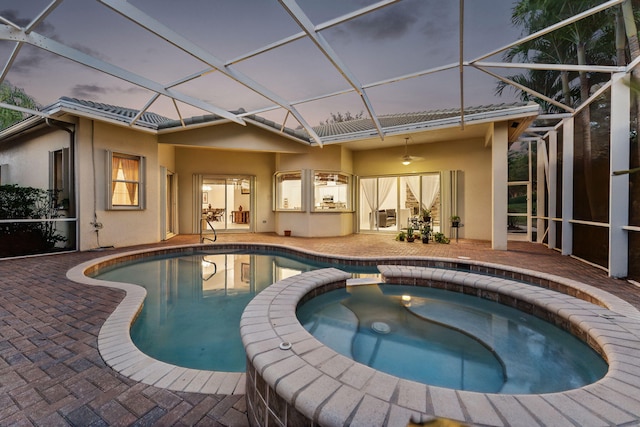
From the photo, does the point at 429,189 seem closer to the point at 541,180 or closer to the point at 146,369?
the point at 541,180

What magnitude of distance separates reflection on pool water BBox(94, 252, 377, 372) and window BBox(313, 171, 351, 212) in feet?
10.3

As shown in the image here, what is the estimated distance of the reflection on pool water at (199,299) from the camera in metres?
2.72

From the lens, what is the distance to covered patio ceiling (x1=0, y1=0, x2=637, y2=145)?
4211 millimetres

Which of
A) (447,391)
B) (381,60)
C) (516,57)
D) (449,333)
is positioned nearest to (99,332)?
(447,391)

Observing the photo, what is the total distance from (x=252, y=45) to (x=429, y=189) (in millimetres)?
7281

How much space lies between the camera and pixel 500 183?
679 cm

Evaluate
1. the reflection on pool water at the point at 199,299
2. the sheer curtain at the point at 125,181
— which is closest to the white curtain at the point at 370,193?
the reflection on pool water at the point at 199,299

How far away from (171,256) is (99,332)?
4.86m

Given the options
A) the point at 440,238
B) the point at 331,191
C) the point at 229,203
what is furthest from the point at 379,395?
the point at 229,203

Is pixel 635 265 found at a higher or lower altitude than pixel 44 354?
higher

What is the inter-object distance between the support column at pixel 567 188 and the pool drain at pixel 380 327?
18.1ft

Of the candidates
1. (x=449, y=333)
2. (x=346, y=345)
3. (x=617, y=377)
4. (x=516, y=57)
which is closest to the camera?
(x=617, y=377)

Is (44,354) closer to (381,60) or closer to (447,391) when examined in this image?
(447,391)

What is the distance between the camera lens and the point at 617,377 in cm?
157
